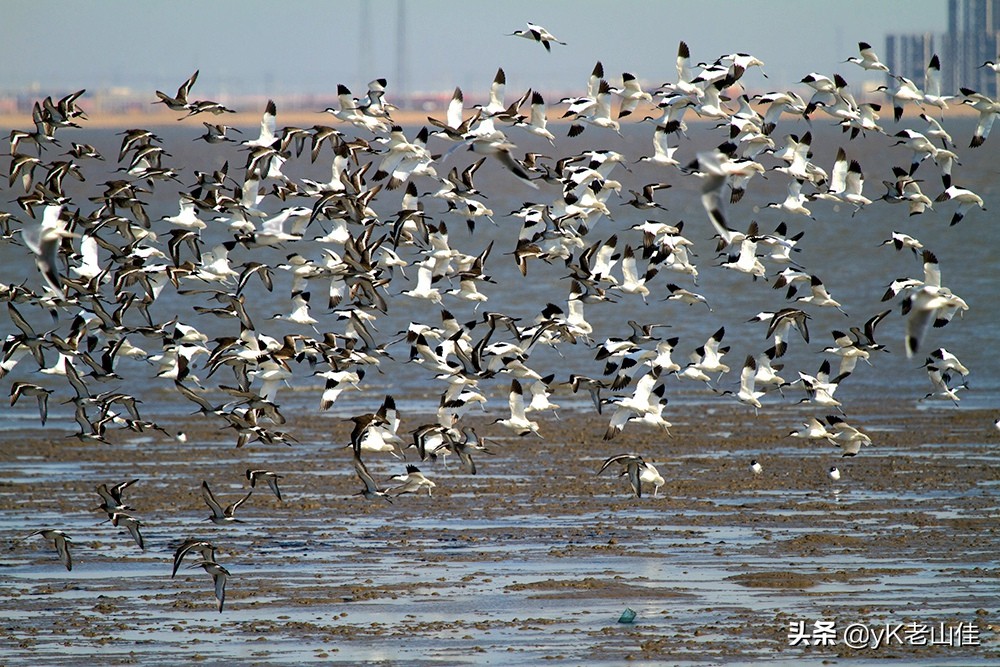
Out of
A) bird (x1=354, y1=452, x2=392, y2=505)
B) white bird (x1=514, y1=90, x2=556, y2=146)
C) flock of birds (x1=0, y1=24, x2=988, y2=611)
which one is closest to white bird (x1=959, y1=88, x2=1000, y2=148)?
flock of birds (x1=0, y1=24, x2=988, y2=611)

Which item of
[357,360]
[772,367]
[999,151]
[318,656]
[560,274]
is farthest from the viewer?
[999,151]

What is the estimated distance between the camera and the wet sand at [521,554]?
43.3ft

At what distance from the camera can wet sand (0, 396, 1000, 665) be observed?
13188mm

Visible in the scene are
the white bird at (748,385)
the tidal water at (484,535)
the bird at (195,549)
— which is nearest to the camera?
the tidal water at (484,535)

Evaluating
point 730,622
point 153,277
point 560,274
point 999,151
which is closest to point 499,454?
point 153,277

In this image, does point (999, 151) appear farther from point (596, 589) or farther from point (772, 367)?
point (596, 589)

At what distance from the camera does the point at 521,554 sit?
16.1 m

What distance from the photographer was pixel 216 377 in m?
29.2

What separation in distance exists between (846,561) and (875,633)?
2.33 m

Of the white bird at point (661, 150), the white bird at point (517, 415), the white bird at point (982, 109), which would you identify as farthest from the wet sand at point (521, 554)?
the white bird at point (982, 109)

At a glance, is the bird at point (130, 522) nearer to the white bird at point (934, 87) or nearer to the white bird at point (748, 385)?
the white bird at point (748, 385)

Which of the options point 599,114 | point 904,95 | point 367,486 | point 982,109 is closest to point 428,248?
point 599,114

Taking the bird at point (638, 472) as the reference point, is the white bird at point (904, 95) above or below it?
above

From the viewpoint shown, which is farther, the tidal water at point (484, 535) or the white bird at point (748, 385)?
the white bird at point (748, 385)
